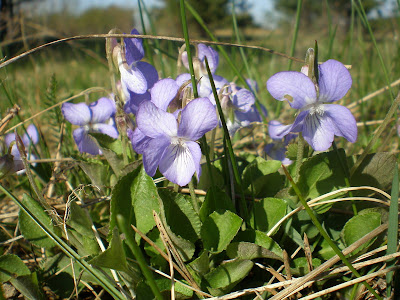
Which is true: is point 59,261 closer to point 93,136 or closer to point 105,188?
point 105,188

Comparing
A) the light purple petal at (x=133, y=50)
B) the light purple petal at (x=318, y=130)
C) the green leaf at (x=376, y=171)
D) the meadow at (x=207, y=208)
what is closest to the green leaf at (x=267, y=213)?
the meadow at (x=207, y=208)

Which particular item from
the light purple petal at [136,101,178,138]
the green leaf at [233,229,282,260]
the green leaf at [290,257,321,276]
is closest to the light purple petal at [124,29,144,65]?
the light purple petal at [136,101,178,138]

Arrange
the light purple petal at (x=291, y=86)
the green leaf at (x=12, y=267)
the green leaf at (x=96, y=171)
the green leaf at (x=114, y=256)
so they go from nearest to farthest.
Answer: the green leaf at (x=114, y=256)
the light purple petal at (x=291, y=86)
the green leaf at (x=12, y=267)
the green leaf at (x=96, y=171)

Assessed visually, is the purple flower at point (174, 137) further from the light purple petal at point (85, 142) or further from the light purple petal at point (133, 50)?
the light purple petal at point (85, 142)

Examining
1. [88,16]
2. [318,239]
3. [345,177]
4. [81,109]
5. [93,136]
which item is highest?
[88,16]

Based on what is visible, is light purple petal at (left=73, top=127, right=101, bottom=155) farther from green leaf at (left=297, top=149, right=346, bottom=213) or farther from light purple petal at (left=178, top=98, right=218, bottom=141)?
green leaf at (left=297, top=149, right=346, bottom=213)

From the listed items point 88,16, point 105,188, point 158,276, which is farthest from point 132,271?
point 88,16

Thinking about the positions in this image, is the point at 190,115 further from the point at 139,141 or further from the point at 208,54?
the point at 208,54
